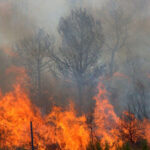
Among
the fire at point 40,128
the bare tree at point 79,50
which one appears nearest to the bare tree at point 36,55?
the bare tree at point 79,50

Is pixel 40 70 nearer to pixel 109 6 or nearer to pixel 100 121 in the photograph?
pixel 100 121

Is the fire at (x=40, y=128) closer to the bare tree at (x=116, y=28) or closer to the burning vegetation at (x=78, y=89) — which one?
the burning vegetation at (x=78, y=89)

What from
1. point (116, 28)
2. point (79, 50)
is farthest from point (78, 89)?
point (116, 28)

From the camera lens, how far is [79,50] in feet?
33.3

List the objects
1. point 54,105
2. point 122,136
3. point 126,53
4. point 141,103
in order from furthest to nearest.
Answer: point 126,53 < point 54,105 < point 141,103 < point 122,136

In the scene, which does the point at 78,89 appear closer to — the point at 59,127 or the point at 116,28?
the point at 59,127

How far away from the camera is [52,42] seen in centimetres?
1248

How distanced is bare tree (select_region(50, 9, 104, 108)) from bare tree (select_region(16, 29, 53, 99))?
6.76 ft

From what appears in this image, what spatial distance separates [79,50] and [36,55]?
135 inches

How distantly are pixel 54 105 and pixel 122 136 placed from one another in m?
4.46

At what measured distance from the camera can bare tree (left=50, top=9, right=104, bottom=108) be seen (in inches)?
398

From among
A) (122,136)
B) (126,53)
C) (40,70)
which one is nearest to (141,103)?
(122,136)

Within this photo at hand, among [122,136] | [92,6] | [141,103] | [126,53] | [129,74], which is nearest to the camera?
[122,136]

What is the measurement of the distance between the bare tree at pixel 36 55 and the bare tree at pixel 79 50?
206 centimetres
